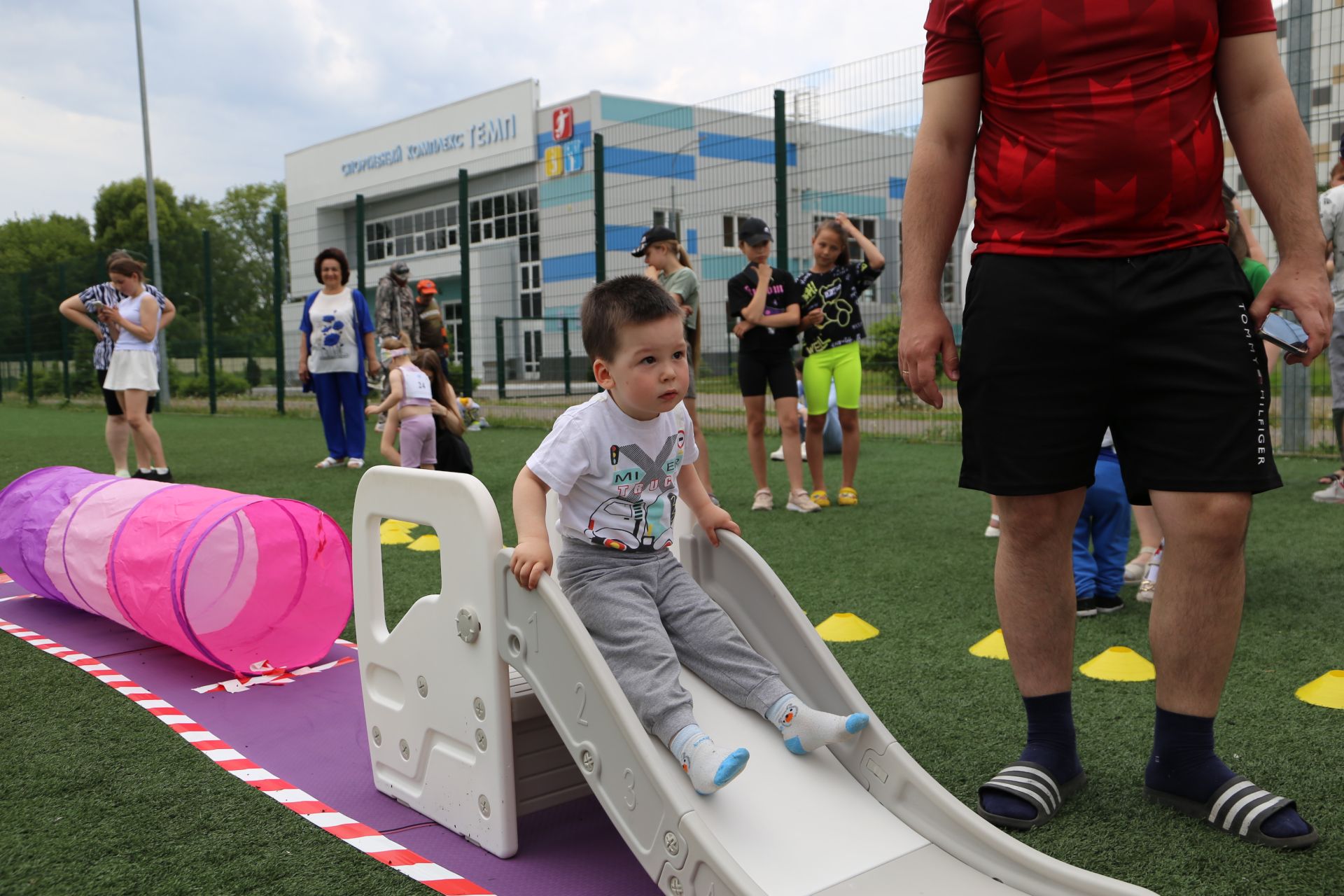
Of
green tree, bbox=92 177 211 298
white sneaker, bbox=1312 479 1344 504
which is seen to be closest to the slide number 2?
white sneaker, bbox=1312 479 1344 504

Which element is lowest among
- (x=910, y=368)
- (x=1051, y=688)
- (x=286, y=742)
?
(x=286, y=742)

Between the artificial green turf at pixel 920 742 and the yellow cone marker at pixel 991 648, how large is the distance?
7cm

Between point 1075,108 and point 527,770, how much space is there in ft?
5.87

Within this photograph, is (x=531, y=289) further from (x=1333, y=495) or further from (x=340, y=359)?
(x=1333, y=495)

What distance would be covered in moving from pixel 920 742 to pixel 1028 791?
1.63 feet

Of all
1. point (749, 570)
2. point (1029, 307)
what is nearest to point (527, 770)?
point (749, 570)

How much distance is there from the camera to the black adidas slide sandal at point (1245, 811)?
2.07m

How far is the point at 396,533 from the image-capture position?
5.83m

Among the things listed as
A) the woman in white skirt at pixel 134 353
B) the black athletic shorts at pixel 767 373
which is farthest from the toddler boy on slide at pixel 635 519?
the woman in white skirt at pixel 134 353

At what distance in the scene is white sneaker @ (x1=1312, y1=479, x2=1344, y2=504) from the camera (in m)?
6.16

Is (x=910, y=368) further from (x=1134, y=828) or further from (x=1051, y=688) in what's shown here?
(x=1134, y=828)

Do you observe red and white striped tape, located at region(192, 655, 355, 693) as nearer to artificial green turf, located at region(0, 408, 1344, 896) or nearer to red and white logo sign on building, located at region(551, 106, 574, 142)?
artificial green turf, located at region(0, 408, 1344, 896)

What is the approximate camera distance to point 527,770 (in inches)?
93.3

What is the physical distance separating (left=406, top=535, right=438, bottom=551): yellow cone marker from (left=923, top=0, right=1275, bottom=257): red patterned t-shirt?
377 cm
